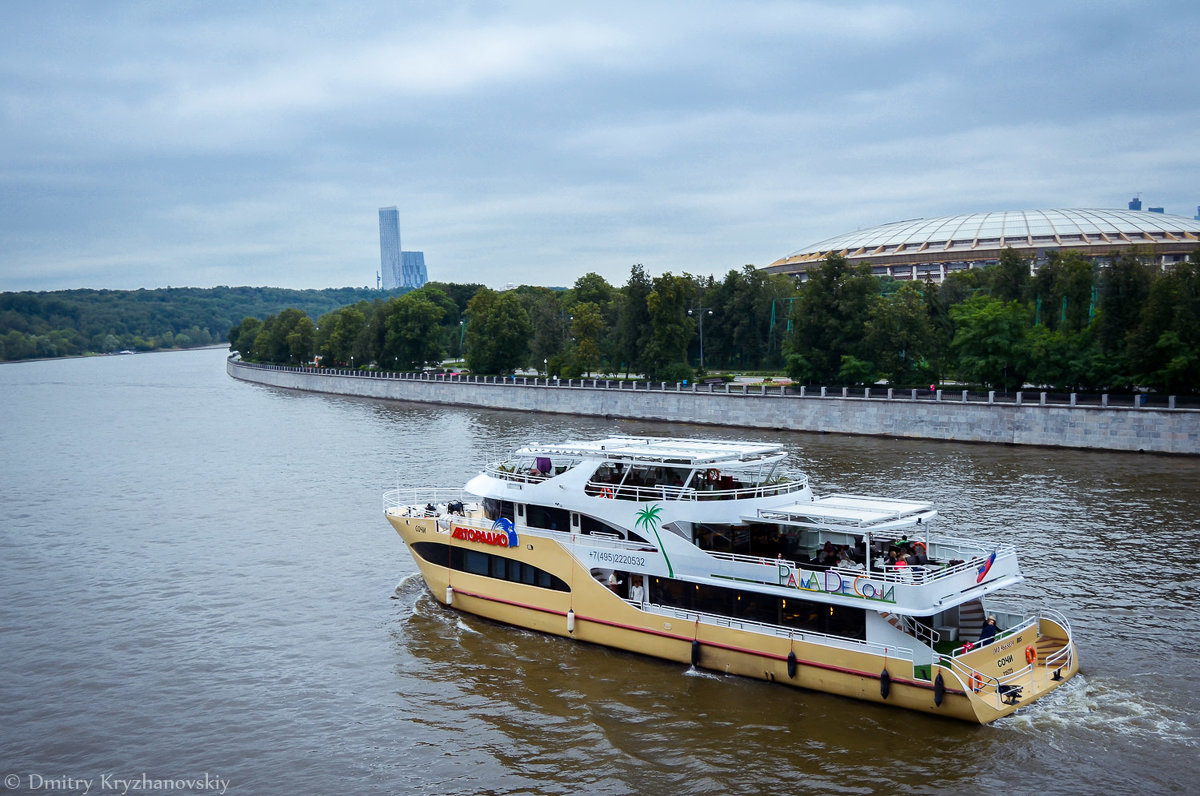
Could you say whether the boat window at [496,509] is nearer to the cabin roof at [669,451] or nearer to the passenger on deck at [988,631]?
the cabin roof at [669,451]

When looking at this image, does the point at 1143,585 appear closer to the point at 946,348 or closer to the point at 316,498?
the point at 316,498

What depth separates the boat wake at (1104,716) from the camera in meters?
18.5

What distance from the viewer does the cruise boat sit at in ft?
64.9

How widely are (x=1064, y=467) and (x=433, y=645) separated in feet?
120

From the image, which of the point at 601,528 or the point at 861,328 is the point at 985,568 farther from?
the point at 861,328

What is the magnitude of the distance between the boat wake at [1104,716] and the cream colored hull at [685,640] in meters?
0.29

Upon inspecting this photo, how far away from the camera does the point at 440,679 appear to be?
22953mm

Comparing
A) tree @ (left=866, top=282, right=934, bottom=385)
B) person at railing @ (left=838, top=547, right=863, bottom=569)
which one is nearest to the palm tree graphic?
person at railing @ (left=838, top=547, right=863, bottom=569)

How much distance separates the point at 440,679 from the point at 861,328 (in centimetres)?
5575

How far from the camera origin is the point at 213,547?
3562cm

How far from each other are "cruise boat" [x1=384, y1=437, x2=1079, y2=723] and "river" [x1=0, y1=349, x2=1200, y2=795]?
693 millimetres

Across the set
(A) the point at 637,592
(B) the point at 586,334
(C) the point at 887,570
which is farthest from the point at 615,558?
(B) the point at 586,334

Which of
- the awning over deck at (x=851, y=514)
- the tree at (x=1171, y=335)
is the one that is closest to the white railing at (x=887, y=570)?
the awning over deck at (x=851, y=514)

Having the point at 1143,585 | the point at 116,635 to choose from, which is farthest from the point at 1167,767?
the point at 116,635
